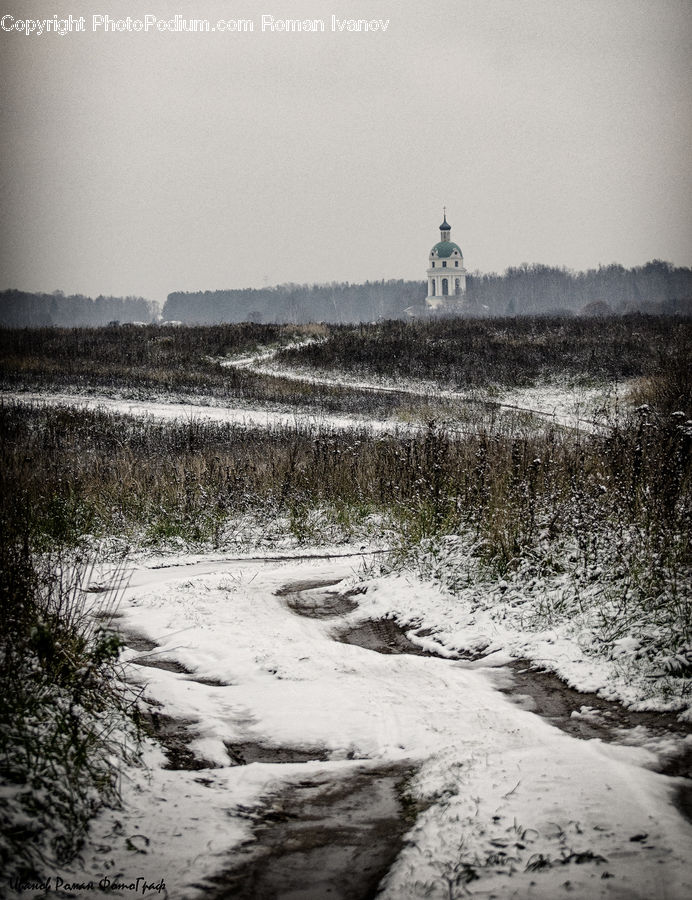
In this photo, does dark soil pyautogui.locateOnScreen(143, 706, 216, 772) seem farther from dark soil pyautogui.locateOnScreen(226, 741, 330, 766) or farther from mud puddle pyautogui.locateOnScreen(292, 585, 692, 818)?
mud puddle pyautogui.locateOnScreen(292, 585, 692, 818)

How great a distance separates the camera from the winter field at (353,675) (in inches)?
106

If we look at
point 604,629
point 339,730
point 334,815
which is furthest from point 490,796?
point 604,629

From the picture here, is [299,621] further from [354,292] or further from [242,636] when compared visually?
[354,292]

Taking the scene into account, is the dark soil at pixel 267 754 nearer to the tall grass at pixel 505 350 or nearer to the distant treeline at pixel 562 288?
the tall grass at pixel 505 350

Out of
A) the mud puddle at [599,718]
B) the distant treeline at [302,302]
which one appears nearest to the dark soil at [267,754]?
the mud puddle at [599,718]

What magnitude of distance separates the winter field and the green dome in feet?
359

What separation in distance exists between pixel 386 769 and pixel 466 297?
381 ft

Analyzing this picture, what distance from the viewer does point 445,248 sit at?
4547 inches

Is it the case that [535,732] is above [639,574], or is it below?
below

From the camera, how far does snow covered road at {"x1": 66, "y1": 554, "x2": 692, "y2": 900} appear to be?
2594 millimetres

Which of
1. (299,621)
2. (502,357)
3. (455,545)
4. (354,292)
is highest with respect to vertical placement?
(354,292)

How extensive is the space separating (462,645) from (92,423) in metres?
14.7

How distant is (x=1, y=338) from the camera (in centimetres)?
3228

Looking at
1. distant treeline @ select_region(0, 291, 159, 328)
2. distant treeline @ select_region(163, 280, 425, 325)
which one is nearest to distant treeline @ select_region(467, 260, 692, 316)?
distant treeline @ select_region(163, 280, 425, 325)
